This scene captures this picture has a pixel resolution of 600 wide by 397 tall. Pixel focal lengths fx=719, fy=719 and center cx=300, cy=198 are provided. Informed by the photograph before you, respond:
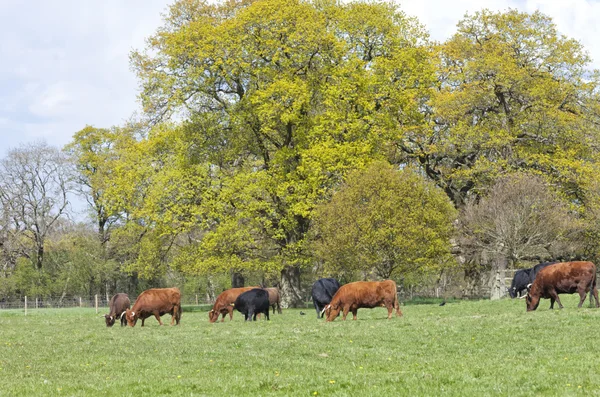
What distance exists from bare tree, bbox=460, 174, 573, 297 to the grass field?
19.9 m

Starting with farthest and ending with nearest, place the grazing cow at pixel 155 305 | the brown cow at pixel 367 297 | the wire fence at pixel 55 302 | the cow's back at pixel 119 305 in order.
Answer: the wire fence at pixel 55 302 < the cow's back at pixel 119 305 < the grazing cow at pixel 155 305 < the brown cow at pixel 367 297

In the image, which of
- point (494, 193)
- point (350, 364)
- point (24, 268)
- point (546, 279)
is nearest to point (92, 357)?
point (350, 364)

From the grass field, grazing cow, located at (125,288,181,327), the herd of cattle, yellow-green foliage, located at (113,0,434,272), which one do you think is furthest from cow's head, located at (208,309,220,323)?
yellow-green foliage, located at (113,0,434,272)

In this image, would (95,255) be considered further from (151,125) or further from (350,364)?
(350,364)

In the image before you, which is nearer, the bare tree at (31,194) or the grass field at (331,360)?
the grass field at (331,360)

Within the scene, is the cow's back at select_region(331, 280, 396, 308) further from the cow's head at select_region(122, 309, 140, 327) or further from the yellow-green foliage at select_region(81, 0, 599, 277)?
the yellow-green foliage at select_region(81, 0, 599, 277)

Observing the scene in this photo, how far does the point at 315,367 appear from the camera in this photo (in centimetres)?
1391

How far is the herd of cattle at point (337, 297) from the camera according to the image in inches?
974

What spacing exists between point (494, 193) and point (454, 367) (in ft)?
104

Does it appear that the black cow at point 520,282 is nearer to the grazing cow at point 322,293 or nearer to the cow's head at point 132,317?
the grazing cow at point 322,293

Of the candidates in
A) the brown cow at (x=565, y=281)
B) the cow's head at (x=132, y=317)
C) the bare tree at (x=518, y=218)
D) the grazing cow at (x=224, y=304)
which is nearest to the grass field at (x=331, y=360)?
the brown cow at (x=565, y=281)

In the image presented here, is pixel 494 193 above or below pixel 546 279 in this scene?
above

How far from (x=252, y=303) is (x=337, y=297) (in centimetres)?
443

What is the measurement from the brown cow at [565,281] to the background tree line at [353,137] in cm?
1577
